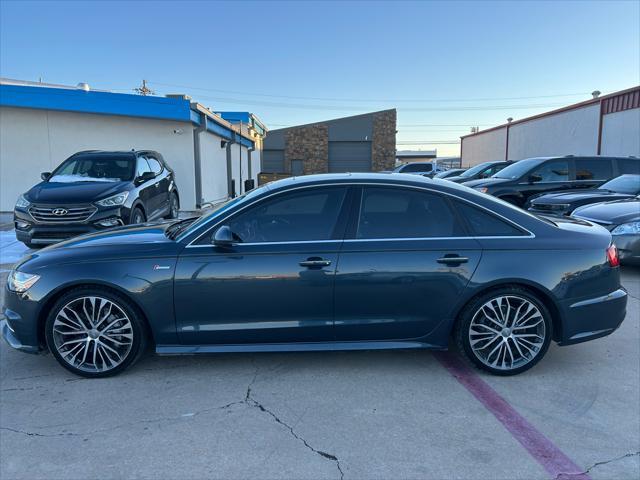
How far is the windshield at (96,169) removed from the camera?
876 centimetres

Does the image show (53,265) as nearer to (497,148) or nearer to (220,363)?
(220,363)

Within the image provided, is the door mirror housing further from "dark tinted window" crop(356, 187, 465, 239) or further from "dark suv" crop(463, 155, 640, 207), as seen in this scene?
"dark suv" crop(463, 155, 640, 207)

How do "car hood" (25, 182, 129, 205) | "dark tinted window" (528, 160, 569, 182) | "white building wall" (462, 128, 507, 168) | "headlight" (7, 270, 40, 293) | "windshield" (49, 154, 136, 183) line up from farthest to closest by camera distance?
1. "white building wall" (462, 128, 507, 168)
2. "dark tinted window" (528, 160, 569, 182)
3. "windshield" (49, 154, 136, 183)
4. "car hood" (25, 182, 129, 205)
5. "headlight" (7, 270, 40, 293)

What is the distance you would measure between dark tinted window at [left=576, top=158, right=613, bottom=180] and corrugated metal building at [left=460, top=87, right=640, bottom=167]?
7996mm

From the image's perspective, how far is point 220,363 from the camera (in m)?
3.99

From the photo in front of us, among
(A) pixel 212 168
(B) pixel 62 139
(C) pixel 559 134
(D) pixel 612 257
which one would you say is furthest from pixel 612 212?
(C) pixel 559 134

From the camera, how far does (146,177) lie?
29.8ft

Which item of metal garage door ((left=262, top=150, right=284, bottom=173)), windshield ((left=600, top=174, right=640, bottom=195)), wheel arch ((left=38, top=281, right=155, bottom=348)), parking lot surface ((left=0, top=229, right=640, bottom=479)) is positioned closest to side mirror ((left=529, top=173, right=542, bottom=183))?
windshield ((left=600, top=174, right=640, bottom=195))

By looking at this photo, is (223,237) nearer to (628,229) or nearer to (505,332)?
(505,332)

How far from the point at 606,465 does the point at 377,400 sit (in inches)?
55.6

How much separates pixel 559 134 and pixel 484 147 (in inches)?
450

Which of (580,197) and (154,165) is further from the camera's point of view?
(154,165)

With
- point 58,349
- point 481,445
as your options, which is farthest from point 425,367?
point 58,349

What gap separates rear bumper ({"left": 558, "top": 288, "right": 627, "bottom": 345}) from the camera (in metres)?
3.71
